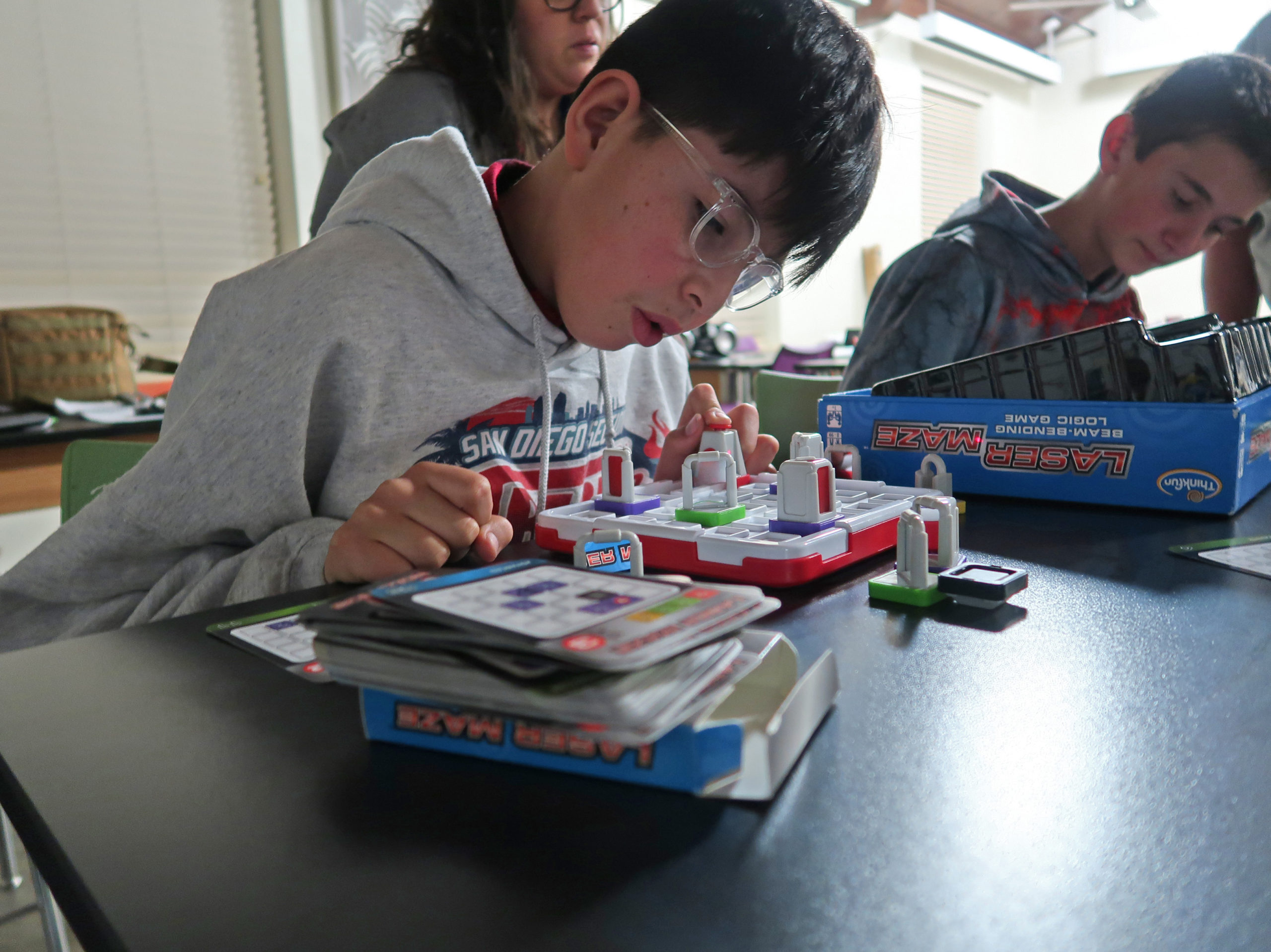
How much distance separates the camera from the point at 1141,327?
803mm

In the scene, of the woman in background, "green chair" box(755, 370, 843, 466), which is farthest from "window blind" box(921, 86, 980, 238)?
the woman in background

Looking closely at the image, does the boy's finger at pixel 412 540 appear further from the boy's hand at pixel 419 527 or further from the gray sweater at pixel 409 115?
the gray sweater at pixel 409 115

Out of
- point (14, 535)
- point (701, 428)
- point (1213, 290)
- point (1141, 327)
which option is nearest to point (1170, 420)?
point (1141, 327)

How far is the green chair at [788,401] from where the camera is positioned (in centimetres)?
164

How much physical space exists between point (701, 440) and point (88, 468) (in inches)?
33.1

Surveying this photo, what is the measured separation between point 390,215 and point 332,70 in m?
2.24

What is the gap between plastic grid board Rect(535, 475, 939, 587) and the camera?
0.58 m

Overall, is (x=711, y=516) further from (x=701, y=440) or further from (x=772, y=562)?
(x=701, y=440)

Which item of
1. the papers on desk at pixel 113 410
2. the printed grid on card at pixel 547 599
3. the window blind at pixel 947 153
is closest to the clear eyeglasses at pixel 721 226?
the printed grid on card at pixel 547 599

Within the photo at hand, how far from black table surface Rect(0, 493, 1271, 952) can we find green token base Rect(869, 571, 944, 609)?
0.18 ft

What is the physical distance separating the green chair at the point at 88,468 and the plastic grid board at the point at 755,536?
2.39 feet

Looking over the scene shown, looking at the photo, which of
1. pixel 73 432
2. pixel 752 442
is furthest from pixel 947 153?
pixel 752 442

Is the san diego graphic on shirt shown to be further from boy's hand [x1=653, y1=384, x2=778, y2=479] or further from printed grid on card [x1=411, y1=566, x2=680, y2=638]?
printed grid on card [x1=411, y1=566, x2=680, y2=638]

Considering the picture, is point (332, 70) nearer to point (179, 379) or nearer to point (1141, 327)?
point (179, 379)
